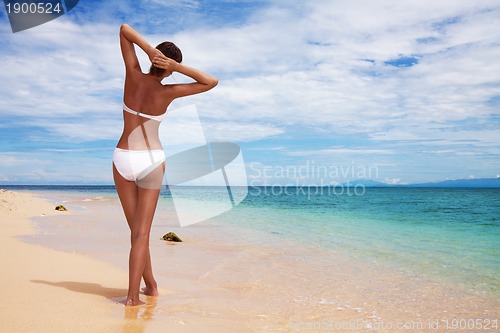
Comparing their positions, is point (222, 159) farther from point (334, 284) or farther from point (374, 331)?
point (374, 331)

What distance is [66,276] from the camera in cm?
502

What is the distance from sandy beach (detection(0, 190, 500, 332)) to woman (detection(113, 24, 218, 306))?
0.59m

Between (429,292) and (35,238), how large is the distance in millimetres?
7402

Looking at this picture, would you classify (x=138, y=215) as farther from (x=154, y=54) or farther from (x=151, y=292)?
(x=154, y=54)

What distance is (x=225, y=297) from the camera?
16.0 ft

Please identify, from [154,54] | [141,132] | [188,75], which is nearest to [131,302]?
[141,132]

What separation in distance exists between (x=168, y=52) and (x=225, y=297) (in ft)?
9.45

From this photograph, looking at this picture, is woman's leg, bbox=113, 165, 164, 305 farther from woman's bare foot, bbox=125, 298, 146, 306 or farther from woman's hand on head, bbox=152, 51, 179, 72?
woman's hand on head, bbox=152, 51, 179, 72

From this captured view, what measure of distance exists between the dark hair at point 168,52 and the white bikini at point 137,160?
0.41 m

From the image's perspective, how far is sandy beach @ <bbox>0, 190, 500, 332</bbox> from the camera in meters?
3.56

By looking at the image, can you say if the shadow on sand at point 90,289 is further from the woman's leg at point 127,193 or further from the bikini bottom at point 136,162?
the bikini bottom at point 136,162

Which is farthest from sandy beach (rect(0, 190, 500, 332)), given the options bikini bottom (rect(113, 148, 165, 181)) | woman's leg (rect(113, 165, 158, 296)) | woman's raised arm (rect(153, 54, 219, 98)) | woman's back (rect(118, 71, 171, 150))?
woman's raised arm (rect(153, 54, 219, 98))

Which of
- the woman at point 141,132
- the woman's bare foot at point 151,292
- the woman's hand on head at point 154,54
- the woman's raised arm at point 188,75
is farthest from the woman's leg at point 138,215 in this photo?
the woman's hand on head at point 154,54

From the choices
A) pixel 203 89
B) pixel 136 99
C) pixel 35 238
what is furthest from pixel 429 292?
pixel 35 238
